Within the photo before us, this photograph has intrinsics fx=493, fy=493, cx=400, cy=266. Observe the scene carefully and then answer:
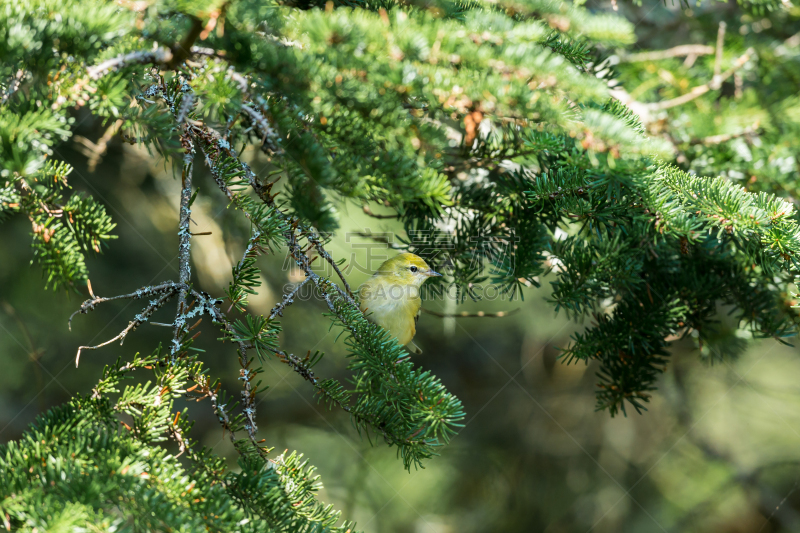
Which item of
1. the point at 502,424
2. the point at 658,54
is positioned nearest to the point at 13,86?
the point at 658,54

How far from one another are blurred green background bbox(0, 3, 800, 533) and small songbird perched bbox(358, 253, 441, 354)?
1.35 ft

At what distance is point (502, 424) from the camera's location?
444cm

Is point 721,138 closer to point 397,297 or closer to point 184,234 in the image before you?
point 397,297

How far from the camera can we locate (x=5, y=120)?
3.09 ft

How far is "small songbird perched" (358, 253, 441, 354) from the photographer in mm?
3309

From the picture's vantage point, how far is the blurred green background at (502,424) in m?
3.78

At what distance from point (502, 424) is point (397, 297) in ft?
6.08

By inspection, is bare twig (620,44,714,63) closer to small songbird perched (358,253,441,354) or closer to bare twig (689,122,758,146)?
bare twig (689,122,758,146)

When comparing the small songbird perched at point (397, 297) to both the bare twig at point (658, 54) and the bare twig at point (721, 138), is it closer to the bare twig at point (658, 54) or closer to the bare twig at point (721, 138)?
the bare twig at point (721, 138)

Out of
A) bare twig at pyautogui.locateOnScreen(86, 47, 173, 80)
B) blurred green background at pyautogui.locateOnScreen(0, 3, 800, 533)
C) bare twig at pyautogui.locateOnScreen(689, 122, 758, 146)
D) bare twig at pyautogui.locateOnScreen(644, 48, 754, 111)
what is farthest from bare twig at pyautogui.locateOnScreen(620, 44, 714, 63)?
bare twig at pyautogui.locateOnScreen(86, 47, 173, 80)

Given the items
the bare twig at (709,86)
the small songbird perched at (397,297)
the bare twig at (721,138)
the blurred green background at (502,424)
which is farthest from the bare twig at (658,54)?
the small songbird perched at (397,297)

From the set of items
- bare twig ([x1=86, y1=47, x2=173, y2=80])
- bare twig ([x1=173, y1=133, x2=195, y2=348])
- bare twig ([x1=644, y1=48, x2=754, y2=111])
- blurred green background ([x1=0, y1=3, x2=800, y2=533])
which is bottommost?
blurred green background ([x1=0, y1=3, x2=800, y2=533])

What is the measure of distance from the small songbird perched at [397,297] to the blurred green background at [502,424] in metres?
0.41

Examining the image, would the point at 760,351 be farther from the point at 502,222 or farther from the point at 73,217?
the point at 73,217
